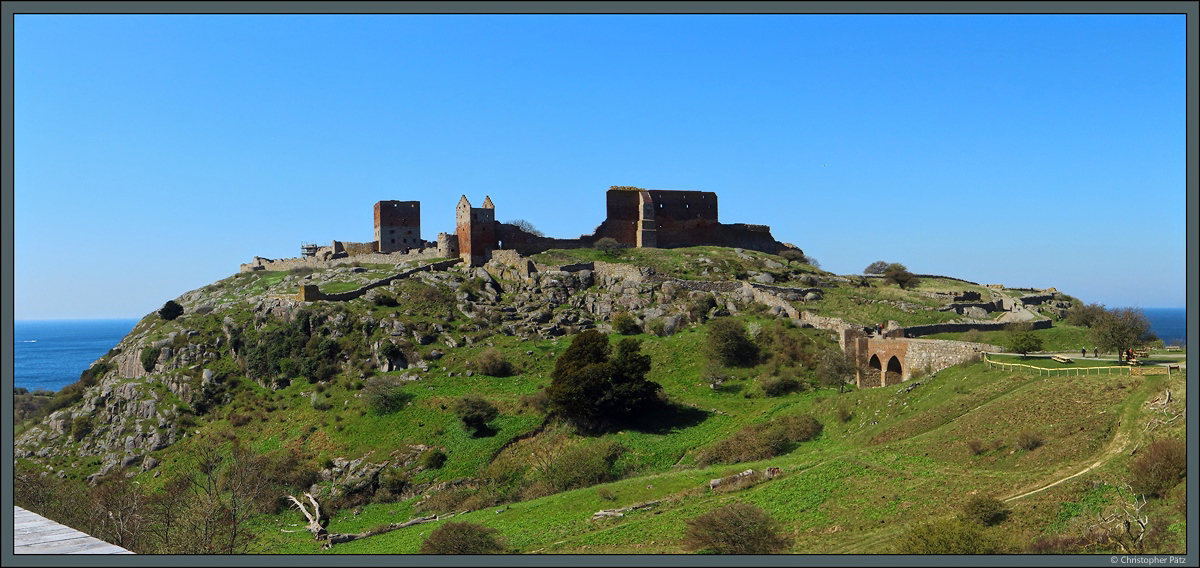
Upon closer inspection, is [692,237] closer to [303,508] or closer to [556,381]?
[556,381]

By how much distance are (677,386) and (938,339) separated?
433 inches

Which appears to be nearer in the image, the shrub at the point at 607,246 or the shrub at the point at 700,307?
the shrub at the point at 700,307

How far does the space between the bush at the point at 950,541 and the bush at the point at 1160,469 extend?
11.3 ft

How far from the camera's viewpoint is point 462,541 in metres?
24.8

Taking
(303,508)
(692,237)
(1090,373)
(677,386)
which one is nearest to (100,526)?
(303,508)

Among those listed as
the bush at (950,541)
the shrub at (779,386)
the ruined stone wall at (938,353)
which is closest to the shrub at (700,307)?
the shrub at (779,386)

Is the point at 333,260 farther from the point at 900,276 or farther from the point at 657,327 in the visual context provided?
the point at 900,276

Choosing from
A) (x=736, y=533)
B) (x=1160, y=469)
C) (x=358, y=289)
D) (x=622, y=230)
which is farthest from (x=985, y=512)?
(x=622, y=230)

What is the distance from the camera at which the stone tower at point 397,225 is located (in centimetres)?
6725

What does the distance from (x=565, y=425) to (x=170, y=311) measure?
3338 cm

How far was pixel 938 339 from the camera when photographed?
36.1m

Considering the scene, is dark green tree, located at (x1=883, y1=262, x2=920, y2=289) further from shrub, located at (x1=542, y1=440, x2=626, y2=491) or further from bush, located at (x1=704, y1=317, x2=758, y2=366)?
shrub, located at (x1=542, y1=440, x2=626, y2=491)

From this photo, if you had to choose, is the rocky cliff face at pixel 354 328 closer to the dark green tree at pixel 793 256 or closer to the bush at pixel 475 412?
the bush at pixel 475 412

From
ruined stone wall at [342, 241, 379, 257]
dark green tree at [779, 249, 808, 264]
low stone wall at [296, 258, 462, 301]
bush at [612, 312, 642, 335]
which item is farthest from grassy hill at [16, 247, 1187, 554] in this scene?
ruined stone wall at [342, 241, 379, 257]
